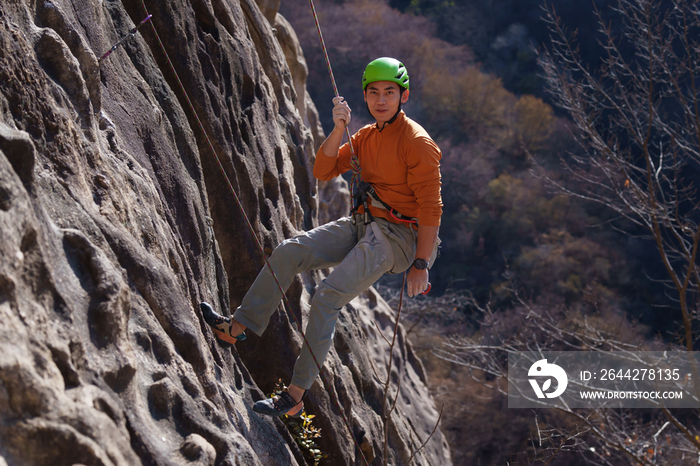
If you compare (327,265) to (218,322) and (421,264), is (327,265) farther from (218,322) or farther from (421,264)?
(218,322)

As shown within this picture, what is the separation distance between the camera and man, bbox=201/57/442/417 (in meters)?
3.26

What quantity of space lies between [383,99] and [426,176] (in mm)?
537

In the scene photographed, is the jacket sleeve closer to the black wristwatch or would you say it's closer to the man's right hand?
the black wristwatch

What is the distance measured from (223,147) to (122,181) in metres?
1.83

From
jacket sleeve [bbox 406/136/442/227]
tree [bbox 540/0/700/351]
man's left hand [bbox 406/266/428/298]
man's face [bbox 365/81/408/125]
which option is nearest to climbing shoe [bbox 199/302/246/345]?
man's left hand [bbox 406/266/428/298]

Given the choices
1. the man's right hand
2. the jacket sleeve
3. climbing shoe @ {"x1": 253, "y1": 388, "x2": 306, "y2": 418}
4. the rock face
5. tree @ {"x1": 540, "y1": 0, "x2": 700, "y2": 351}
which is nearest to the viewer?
the rock face

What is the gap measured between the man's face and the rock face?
137 centimetres

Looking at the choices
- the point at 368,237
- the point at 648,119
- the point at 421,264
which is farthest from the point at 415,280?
the point at 648,119

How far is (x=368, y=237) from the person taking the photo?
3430 millimetres

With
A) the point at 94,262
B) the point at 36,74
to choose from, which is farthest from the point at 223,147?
the point at 94,262

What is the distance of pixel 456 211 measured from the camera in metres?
26.6

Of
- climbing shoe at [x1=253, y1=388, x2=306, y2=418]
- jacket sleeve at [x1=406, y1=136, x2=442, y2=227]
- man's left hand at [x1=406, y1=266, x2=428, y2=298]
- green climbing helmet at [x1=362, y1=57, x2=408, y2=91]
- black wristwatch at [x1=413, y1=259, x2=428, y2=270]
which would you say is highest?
green climbing helmet at [x1=362, y1=57, x2=408, y2=91]

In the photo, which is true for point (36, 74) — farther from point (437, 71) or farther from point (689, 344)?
point (437, 71)

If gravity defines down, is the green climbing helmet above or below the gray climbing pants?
above
